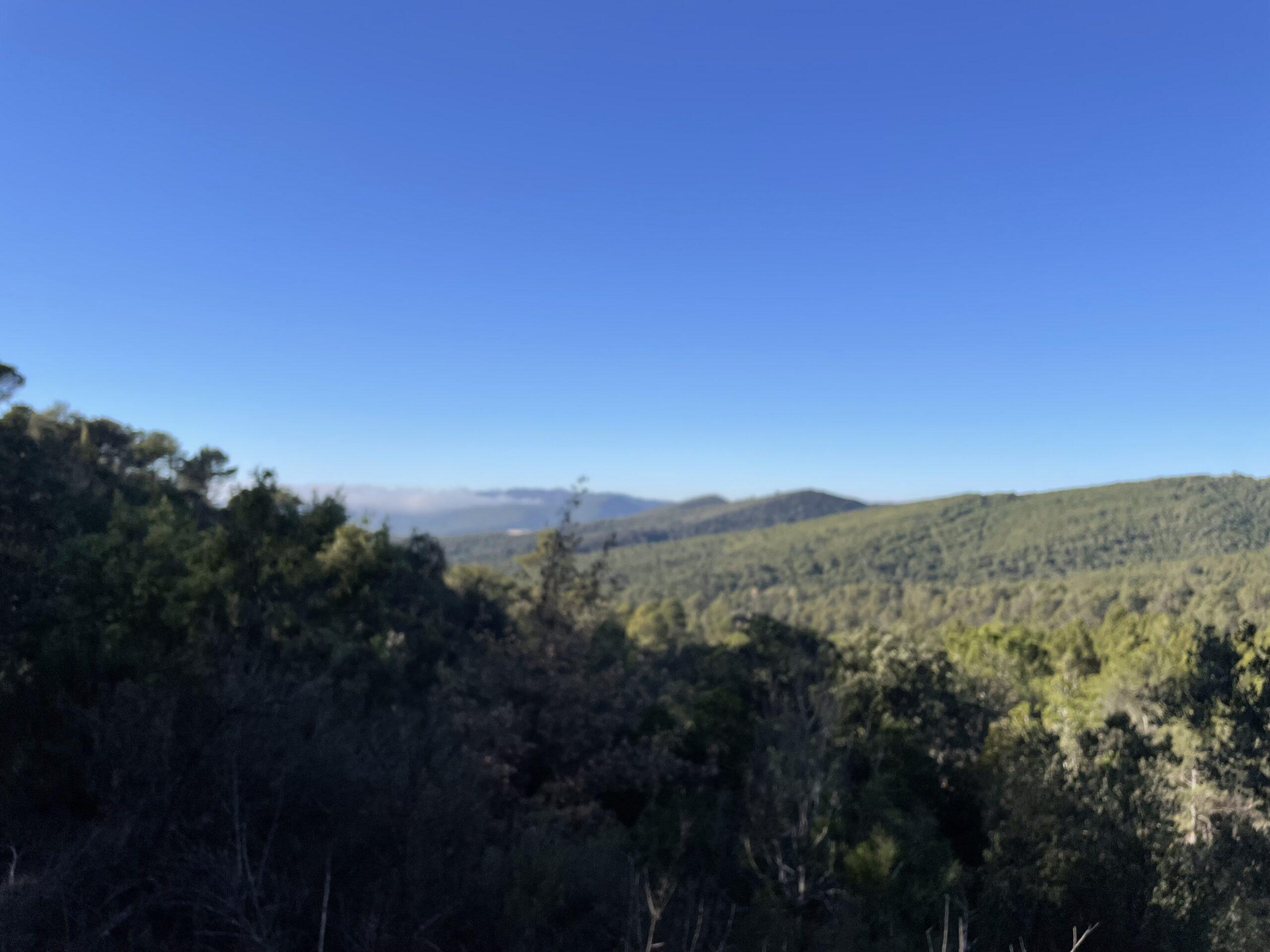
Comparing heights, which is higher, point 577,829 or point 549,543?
point 549,543

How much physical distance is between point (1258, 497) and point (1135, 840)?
12.5m

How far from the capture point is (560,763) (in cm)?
1431

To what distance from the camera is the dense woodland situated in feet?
24.1

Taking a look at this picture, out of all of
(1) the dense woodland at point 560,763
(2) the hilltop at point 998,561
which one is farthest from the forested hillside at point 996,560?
(1) the dense woodland at point 560,763

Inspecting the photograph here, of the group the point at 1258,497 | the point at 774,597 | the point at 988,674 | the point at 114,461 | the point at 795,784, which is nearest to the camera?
the point at 795,784

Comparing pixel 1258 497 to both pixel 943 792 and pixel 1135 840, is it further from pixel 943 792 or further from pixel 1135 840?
pixel 1135 840

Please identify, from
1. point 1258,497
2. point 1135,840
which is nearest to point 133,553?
point 1135,840

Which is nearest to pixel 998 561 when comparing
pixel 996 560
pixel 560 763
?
pixel 996 560

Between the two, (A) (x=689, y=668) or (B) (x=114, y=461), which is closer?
(A) (x=689, y=668)

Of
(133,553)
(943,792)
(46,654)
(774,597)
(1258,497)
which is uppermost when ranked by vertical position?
(1258,497)

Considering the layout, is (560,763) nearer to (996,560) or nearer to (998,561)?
(998,561)

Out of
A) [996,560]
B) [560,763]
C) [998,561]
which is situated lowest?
[998,561]

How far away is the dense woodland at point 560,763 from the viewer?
24.1 ft

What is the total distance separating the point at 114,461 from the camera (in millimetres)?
41875
